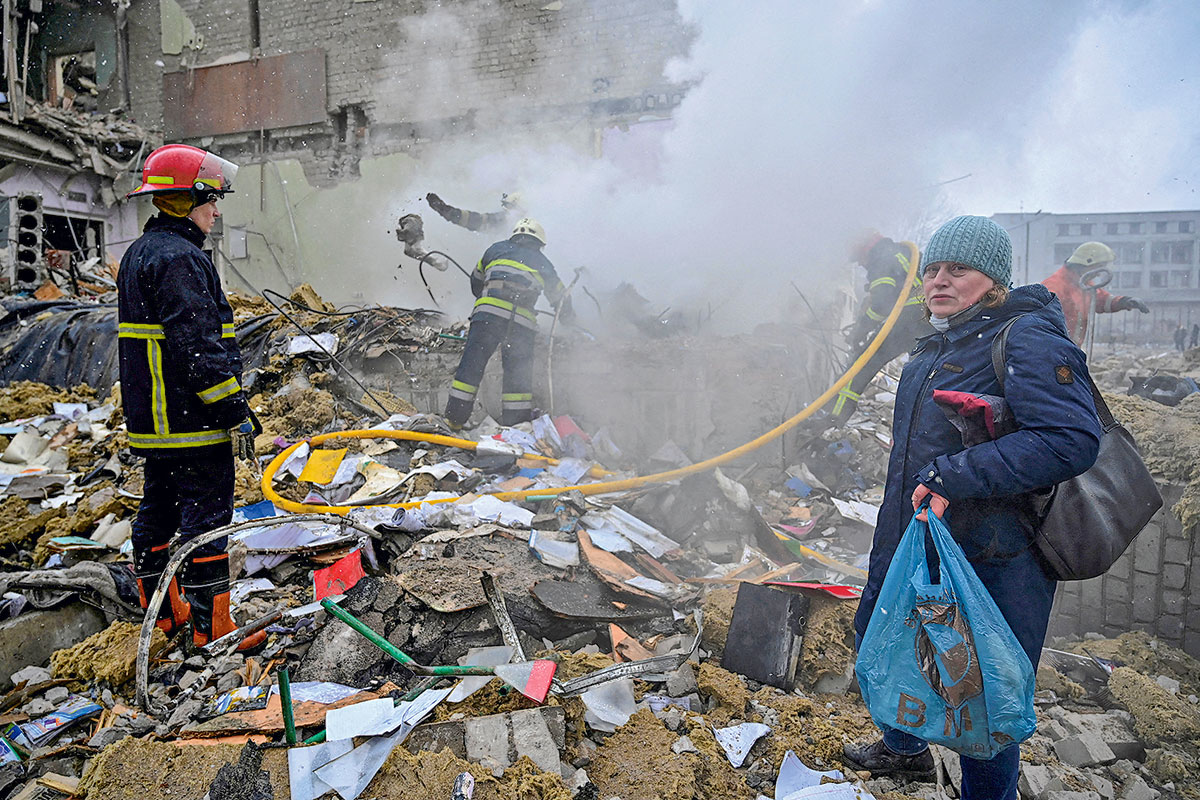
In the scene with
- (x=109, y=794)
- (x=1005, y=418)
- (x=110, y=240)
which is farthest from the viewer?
(x=110, y=240)

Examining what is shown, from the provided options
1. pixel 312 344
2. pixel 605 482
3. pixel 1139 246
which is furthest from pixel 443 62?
pixel 1139 246

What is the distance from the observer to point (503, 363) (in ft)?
17.3

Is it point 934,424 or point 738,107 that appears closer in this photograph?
point 934,424

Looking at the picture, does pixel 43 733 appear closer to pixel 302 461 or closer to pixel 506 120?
pixel 302 461

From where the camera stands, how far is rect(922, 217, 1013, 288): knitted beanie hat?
1.59 m

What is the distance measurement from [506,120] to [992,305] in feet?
35.5

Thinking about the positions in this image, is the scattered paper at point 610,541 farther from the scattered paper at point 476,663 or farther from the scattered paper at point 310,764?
the scattered paper at point 310,764

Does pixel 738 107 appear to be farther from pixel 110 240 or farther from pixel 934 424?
pixel 110 240

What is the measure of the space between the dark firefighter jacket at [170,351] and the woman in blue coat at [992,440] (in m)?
2.47

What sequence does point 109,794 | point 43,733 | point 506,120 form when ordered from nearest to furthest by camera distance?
point 109,794 < point 43,733 < point 506,120

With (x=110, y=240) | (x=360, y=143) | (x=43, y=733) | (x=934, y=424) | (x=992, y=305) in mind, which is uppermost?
(x=360, y=143)

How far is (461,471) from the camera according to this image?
173 inches

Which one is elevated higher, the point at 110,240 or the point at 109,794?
the point at 110,240

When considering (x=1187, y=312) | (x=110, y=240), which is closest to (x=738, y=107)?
(x=110, y=240)
